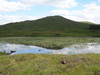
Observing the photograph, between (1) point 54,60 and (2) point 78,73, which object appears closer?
(2) point 78,73

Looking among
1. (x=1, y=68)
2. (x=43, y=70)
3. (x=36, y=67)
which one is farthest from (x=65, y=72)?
(x=1, y=68)

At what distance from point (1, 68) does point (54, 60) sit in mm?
8164

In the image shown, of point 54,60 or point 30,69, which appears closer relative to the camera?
point 30,69

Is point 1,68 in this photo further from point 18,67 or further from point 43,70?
point 43,70

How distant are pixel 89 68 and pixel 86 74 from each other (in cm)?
197

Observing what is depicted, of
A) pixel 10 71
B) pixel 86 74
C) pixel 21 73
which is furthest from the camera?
pixel 10 71

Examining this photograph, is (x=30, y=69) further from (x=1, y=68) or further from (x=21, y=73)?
(x=1, y=68)

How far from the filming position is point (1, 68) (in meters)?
18.5

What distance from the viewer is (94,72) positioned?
15664 millimetres

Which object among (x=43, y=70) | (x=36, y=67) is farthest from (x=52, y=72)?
(x=36, y=67)

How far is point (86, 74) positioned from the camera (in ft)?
50.1

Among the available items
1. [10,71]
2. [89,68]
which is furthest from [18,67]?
[89,68]

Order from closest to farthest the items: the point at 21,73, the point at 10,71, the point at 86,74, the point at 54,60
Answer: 1. the point at 86,74
2. the point at 21,73
3. the point at 10,71
4. the point at 54,60

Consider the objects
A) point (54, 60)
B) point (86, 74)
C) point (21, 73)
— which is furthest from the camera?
point (54, 60)
